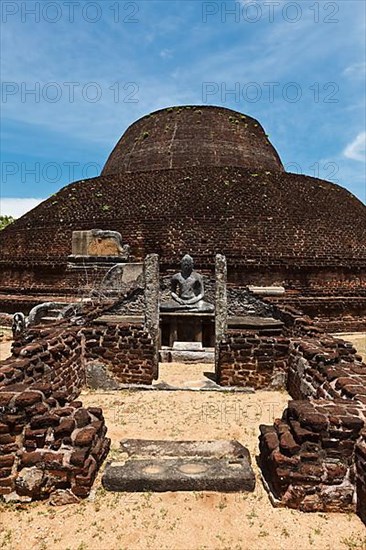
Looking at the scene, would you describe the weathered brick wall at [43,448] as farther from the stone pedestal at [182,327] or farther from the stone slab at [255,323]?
the stone pedestal at [182,327]

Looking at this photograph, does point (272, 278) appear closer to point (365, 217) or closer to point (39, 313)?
point (365, 217)

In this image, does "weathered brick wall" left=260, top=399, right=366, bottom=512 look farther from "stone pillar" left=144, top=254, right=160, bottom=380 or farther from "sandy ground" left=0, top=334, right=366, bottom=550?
"stone pillar" left=144, top=254, right=160, bottom=380

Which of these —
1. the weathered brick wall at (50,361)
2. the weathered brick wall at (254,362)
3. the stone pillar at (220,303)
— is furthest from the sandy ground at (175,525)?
the stone pillar at (220,303)

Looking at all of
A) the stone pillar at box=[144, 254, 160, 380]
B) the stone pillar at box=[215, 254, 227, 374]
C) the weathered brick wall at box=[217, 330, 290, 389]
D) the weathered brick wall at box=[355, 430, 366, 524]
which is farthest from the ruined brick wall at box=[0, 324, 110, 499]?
the stone pillar at box=[215, 254, 227, 374]

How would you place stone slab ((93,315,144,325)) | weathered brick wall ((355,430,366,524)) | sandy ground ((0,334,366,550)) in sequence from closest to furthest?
sandy ground ((0,334,366,550)), weathered brick wall ((355,430,366,524)), stone slab ((93,315,144,325))

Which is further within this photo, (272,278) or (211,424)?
(272,278)

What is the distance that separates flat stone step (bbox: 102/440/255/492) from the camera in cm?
355

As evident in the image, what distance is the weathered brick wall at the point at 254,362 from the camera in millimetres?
6914

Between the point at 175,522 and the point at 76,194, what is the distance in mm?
16608

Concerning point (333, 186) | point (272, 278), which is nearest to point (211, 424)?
point (272, 278)

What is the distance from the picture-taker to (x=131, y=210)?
15.7 metres

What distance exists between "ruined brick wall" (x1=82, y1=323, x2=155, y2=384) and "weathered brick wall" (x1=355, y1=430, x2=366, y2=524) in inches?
167

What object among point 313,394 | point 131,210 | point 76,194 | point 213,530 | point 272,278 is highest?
point 76,194

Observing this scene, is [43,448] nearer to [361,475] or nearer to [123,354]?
[361,475]
